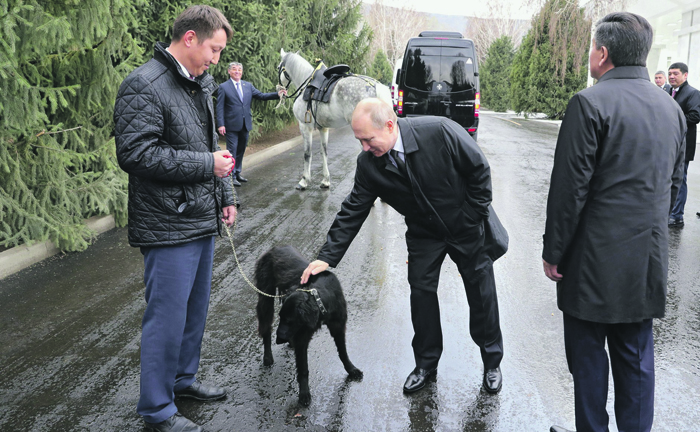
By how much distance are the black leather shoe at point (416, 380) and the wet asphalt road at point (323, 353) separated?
6 centimetres

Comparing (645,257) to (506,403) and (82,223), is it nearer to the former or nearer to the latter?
(506,403)

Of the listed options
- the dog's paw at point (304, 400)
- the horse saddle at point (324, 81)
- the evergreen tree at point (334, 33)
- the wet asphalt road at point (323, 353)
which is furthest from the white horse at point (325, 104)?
the evergreen tree at point (334, 33)

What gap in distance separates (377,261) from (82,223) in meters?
3.65

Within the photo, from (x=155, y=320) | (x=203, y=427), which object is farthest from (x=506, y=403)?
(x=155, y=320)

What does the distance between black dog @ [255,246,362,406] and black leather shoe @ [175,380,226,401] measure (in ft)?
1.64

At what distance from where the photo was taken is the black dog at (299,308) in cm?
327

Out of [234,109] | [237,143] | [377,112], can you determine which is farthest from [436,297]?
[237,143]

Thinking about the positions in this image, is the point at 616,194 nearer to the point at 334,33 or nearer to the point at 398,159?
the point at 398,159

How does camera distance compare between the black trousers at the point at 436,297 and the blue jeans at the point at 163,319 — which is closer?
the blue jeans at the point at 163,319

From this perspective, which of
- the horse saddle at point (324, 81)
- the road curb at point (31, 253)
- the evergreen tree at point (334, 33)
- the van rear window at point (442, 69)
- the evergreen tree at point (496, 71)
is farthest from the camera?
the evergreen tree at point (496, 71)

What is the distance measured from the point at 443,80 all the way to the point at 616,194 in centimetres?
1344

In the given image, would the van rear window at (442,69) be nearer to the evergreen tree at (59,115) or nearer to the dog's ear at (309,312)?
the evergreen tree at (59,115)

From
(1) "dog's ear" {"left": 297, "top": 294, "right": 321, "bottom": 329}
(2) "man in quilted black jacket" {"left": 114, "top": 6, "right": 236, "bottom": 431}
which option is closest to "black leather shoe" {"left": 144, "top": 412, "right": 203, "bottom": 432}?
(2) "man in quilted black jacket" {"left": 114, "top": 6, "right": 236, "bottom": 431}

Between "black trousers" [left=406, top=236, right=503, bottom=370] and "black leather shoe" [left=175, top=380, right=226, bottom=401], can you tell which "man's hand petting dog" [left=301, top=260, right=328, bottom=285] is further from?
"black leather shoe" [left=175, top=380, right=226, bottom=401]
